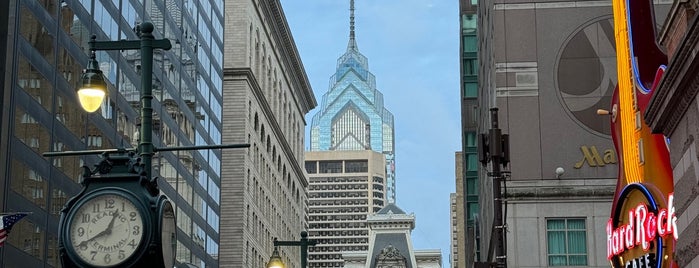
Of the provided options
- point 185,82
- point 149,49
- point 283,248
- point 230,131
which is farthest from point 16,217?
point 283,248

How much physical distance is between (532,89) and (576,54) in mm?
2234

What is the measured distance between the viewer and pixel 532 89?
160 feet

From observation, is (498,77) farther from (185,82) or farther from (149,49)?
(185,82)

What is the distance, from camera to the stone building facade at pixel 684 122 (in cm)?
1462

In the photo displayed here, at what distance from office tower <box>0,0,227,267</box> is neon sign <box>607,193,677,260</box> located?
27906 mm

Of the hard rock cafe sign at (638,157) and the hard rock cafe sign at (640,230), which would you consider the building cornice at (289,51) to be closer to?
the hard rock cafe sign at (638,157)

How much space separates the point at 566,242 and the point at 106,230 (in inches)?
1354

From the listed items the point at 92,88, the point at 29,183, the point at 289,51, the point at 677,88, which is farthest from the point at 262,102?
the point at 677,88

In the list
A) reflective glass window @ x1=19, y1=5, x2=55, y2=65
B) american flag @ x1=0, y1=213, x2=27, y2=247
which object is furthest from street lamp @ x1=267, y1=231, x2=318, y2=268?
reflective glass window @ x1=19, y1=5, x2=55, y2=65

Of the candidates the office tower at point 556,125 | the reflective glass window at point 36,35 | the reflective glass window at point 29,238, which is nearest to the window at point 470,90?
the reflective glass window at point 36,35

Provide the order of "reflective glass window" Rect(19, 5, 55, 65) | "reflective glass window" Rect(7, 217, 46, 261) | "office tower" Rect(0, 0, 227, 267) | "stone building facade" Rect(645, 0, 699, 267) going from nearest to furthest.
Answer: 1. "stone building facade" Rect(645, 0, 699, 267)
2. "reflective glass window" Rect(7, 217, 46, 261)
3. "office tower" Rect(0, 0, 227, 267)
4. "reflective glass window" Rect(19, 5, 55, 65)

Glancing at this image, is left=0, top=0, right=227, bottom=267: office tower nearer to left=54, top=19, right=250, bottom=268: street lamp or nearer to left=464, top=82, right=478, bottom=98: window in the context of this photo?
left=464, top=82, right=478, bottom=98: window

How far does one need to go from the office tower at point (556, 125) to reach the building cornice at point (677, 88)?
30.0m

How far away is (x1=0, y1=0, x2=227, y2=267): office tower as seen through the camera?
182 ft
